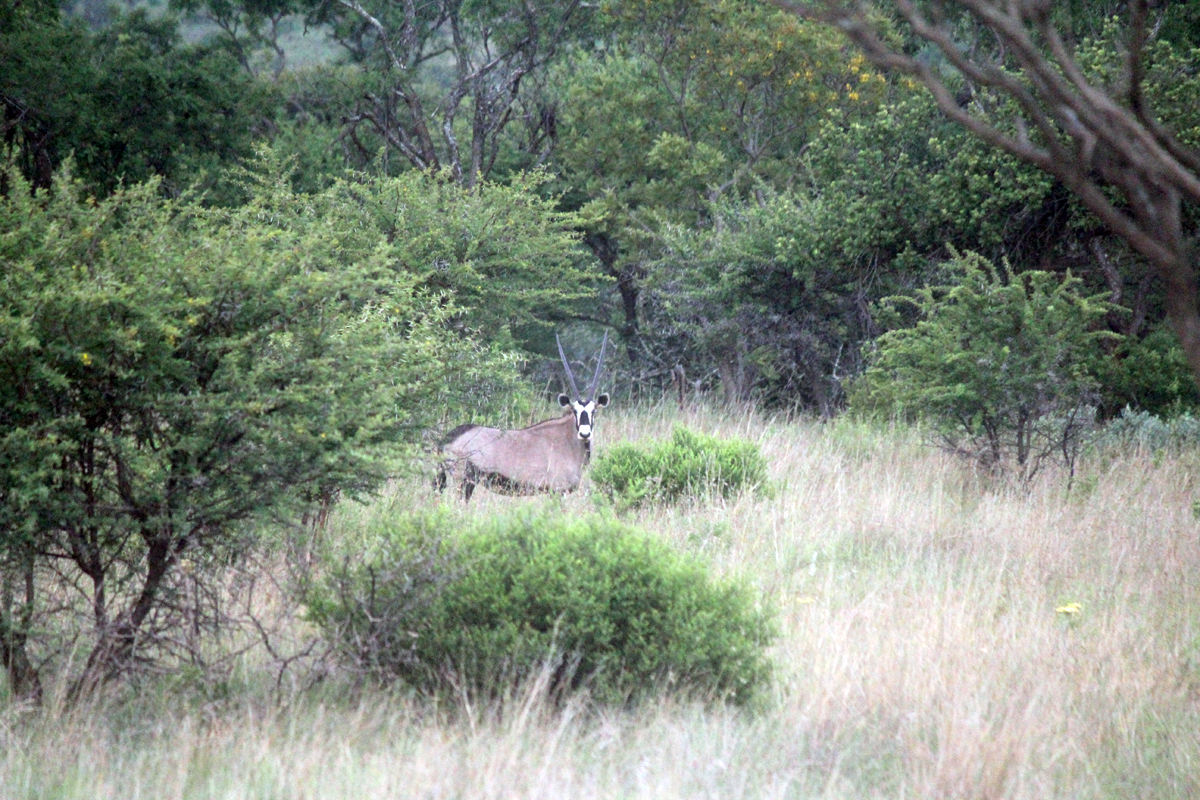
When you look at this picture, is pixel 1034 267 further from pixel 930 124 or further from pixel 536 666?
pixel 536 666

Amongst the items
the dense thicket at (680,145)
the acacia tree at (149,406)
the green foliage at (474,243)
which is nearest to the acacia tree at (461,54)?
the dense thicket at (680,145)

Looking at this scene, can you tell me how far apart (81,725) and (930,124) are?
38.2 feet

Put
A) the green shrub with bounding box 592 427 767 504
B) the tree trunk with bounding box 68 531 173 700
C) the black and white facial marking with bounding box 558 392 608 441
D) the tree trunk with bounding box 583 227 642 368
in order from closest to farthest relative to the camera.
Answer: the tree trunk with bounding box 68 531 173 700 < the green shrub with bounding box 592 427 767 504 < the black and white facial marking with bounding box 558 392 608 441 < the tree trunk with bounding box 583 227 642 368

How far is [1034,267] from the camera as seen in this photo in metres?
13.2

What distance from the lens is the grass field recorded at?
3.56 meters

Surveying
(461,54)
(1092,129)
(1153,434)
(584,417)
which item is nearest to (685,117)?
(461,54)

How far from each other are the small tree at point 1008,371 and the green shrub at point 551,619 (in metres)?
5.41

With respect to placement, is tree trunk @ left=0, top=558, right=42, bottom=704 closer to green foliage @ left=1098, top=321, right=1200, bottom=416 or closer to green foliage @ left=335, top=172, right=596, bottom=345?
green foliage @ left=335, top=172, right=596, bottom=345

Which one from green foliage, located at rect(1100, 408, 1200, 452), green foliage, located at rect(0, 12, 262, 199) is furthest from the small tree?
green foliage, located at rect(0, 12, 262, 199)

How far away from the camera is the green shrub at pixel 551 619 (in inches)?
167

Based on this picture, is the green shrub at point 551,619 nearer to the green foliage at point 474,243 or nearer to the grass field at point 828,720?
the grass field at point 828,720

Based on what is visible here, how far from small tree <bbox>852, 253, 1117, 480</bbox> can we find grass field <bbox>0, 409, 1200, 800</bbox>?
2.51m

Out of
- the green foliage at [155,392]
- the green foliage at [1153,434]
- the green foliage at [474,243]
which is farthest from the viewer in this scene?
the green foliage at [474,243]

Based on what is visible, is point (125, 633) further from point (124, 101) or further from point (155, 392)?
point (124, 101)
